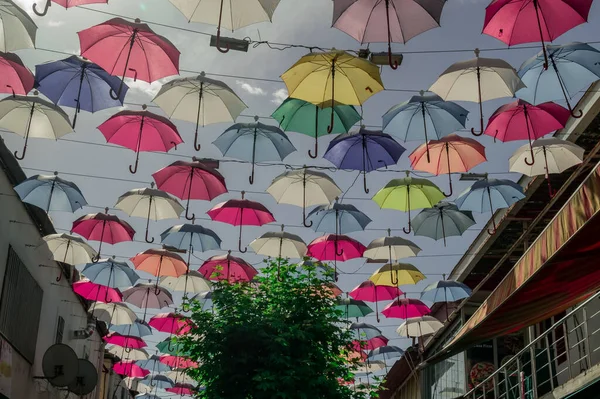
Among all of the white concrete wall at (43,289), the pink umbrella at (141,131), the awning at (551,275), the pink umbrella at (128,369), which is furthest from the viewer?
the pink umbrella at (128,369)

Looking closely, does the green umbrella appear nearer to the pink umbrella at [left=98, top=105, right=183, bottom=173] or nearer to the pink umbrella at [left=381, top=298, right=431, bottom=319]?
the pink umbrella at [left=98, top=105, right=183, bottom=173]

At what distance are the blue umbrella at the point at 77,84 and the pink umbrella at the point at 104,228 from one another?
4.69 m

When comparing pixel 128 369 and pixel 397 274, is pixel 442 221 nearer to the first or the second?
pixel 397 274

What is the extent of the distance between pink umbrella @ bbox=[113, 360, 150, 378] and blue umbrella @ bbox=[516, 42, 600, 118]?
22.9 m

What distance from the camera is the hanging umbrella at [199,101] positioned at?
11.9m

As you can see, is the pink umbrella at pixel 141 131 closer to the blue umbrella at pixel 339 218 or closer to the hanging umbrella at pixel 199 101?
the hanging umbrella at pixel 199 101

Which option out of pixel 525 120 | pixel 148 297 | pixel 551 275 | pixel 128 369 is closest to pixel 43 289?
pixel 148 297

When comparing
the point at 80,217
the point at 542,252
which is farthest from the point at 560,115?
the point at 80,217

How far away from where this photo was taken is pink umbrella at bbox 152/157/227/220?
14.1 m

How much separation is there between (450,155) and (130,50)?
6.12m

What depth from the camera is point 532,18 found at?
393 inches

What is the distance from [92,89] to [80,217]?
17.2 feet

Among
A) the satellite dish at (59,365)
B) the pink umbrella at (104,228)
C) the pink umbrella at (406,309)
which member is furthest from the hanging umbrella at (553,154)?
the satellite dish at (59,365)

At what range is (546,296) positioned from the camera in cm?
848
